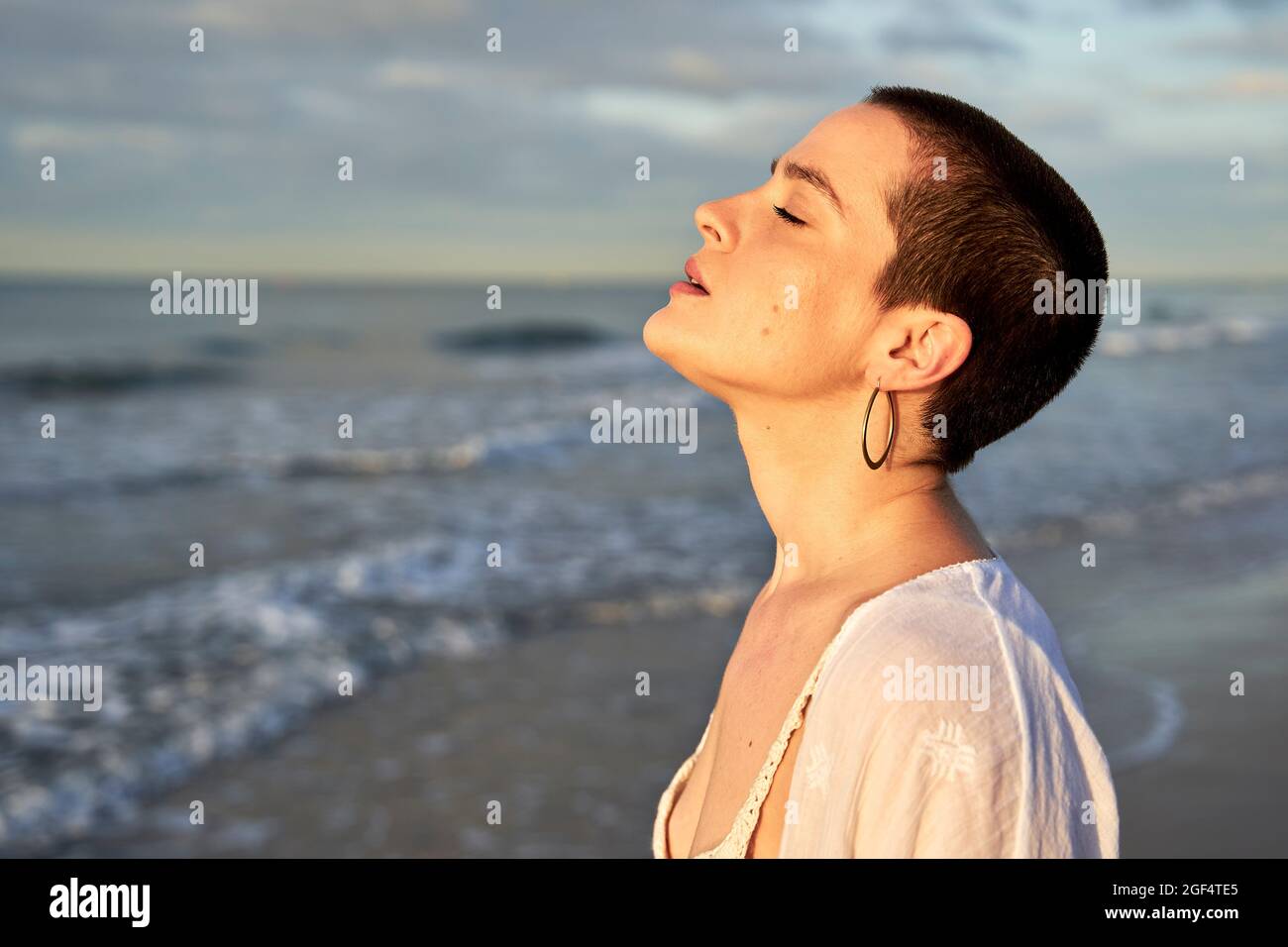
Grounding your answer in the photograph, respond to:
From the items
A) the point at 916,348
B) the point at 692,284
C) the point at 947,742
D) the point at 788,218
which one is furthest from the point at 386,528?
the point at 947,742

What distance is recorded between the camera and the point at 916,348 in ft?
6.39

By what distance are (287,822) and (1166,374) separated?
20085 millimetres

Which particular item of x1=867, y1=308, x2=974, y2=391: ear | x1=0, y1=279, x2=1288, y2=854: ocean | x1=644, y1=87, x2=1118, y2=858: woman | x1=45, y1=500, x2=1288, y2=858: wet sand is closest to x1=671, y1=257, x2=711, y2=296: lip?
x1=644, y1=87, x2=1118, y2=858: woman

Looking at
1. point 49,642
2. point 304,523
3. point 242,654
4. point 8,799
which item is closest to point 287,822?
point 8,799

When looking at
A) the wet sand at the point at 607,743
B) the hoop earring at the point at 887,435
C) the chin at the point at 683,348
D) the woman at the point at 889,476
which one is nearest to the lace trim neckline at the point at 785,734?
the woman at the point at 889,476

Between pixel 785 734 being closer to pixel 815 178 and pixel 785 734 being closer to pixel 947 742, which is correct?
pixel 947 742

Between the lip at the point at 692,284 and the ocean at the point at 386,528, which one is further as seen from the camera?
the ocean at the point at 386,528

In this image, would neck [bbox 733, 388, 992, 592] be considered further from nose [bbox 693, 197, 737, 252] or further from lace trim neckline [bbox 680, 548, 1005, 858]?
nose [bbox 693, 197, 737, 252]

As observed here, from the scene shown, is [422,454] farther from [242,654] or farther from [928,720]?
[928,720]

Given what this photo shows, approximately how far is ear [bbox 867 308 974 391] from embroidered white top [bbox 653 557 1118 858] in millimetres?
387

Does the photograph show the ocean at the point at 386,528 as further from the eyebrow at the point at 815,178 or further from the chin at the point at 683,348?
the eyebrow at the point at 815,178

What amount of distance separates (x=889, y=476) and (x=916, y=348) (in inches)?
8.6

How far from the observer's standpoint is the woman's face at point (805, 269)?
1953mm

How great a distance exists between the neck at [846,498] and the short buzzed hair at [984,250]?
9 cm
